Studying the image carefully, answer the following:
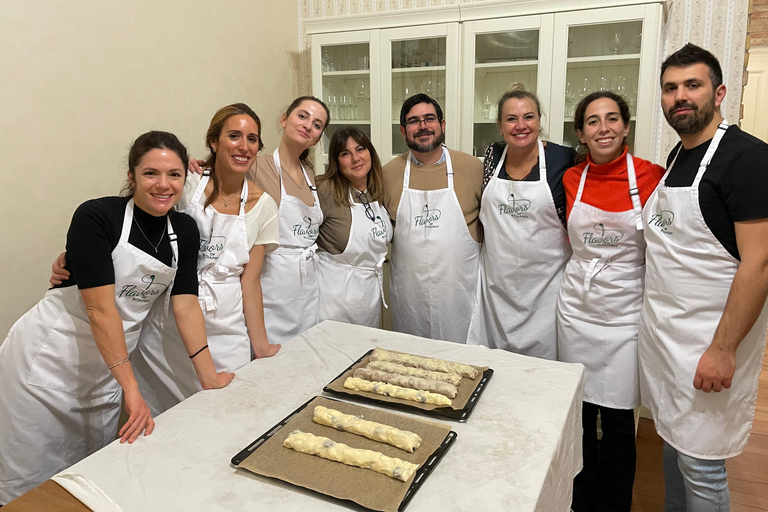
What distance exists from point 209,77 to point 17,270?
4.39ft

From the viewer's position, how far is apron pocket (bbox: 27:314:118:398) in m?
1.57

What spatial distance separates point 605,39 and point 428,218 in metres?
1.26

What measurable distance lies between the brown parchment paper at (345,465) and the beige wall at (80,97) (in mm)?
1292

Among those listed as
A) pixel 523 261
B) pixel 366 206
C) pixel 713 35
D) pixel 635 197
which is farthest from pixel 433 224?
pixel 713 35

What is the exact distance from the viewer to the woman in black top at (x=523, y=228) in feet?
6.57

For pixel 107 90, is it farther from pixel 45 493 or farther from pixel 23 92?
pixel 45 493

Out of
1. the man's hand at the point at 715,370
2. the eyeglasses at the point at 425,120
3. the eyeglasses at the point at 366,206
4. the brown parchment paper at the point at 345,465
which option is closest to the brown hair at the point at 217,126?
the eyeglasses at the point at 366,206

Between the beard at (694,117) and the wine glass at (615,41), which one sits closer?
the beard at (694,117)

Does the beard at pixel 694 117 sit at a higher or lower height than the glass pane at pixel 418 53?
lower

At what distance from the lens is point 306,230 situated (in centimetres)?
213

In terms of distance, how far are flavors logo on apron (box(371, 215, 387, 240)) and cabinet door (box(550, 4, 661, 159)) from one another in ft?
3.40

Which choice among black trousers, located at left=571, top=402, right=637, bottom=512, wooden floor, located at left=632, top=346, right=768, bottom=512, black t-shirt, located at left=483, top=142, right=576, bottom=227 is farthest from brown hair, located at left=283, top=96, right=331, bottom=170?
wooden floor, located at left=632, top=346, right=768, bottom=512

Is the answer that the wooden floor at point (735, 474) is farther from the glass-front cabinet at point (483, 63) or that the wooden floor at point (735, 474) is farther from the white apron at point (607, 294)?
the glass-front cabinet at point (483, 63)

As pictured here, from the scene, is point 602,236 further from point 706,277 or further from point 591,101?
point 591,101
